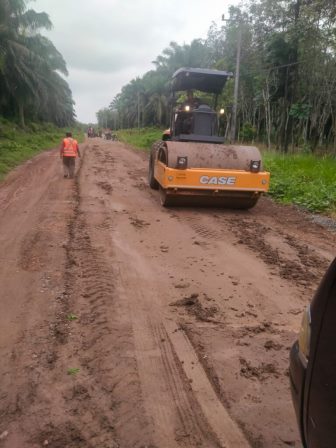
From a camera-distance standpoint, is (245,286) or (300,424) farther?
(245,286)

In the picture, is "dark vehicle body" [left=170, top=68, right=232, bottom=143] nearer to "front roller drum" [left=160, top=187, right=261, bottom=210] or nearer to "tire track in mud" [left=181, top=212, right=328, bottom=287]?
"front roller drum" [left=160, top=187, right=261, bottom=210]

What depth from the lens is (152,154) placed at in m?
11.6

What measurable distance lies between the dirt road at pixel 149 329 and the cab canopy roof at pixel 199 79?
151 inches

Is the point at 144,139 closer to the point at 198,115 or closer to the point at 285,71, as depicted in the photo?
the point at 285,71

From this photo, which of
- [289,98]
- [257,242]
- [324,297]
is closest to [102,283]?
[257,242]

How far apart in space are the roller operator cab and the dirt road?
0.89 metres

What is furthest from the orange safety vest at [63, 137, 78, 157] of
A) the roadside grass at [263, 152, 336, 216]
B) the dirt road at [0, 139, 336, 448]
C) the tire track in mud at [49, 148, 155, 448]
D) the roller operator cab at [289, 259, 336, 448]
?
the roller operator cab at [289, 259, 336, 448]

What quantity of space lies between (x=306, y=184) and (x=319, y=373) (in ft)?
33.8

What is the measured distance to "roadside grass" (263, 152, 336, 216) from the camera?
9.73 metres

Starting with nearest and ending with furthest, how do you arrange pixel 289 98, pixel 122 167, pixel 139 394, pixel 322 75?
1. pixel 139 394
2. pixel 122 167
3. pixel 322 75
4. pixel 289 98

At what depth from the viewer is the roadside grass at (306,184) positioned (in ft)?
31.9

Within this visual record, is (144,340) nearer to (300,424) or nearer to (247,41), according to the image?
(300,424)

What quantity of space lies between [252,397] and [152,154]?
29.9 feet

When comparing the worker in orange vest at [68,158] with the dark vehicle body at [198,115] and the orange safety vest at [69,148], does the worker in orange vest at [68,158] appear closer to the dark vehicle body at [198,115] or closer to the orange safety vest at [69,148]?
the orange safety vest at [69,148]
